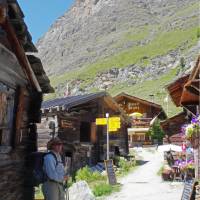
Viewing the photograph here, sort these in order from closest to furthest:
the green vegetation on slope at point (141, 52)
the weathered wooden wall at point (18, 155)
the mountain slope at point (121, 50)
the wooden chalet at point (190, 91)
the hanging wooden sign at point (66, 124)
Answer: the weathered wooden wall at point (18, 155) → the wooden chalet at point (190, 91) → the hanging wooden sign at point (66, 124) → the mountain slope at point (121, 50) → the green vegetation on slope at point (141, 52)

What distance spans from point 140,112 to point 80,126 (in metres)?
24.5

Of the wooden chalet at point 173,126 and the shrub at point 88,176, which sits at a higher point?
the wooden chalet at point 173,126

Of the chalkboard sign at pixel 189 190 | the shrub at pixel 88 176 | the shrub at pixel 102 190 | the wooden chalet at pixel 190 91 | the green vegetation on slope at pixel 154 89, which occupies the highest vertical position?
the green vegetation on slope at pixel 154 89

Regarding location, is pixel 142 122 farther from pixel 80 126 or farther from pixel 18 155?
pixel 18 155

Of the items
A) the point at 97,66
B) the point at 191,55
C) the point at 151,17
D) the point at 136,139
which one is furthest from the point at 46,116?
the point at 151,17

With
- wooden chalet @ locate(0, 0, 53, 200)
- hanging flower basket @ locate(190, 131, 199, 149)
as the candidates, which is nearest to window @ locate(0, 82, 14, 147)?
wooden chalet @ locate(0, 0, 53, 200)

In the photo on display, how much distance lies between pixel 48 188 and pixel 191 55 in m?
86.6

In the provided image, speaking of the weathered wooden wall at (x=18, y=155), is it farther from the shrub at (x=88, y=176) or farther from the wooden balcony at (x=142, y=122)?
the wooden balcony at (x=142, y=122)

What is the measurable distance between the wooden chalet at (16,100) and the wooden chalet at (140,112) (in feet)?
128

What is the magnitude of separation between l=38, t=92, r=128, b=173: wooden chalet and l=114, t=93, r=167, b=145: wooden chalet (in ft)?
61.1

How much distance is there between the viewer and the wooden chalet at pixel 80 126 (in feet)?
77.2

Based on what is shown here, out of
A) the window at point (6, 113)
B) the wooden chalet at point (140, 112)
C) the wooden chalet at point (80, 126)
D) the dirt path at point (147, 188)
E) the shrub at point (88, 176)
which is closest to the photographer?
the window at point (6, 113)

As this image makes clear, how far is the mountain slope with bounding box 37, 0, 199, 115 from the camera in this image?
10106cm

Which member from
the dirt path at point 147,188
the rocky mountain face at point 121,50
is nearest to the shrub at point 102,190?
the dirt path at point 147,188
